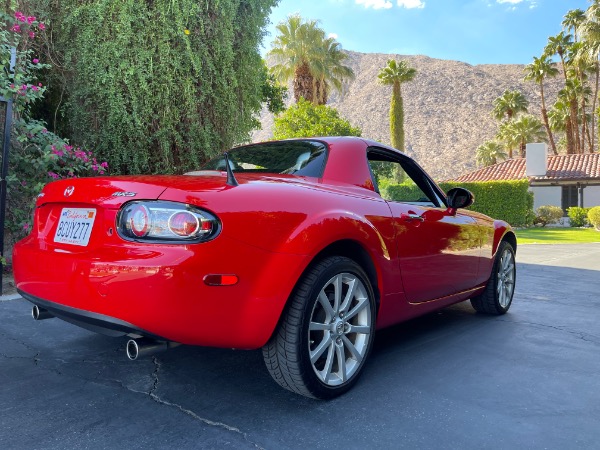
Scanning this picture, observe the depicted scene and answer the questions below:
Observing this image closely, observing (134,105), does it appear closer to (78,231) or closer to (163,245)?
(78,231)

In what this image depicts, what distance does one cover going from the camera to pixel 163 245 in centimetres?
228

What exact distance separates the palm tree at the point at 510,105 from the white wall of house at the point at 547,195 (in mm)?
23071

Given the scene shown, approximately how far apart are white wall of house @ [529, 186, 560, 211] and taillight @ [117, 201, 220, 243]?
122 feet

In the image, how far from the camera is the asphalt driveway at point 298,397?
234cm

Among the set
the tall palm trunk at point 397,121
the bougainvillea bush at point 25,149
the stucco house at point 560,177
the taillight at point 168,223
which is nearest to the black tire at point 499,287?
the taillight at point 168,223

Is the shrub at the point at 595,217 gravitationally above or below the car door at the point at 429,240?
below

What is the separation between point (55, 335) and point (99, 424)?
5.72 feet

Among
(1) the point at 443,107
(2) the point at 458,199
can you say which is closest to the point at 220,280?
(2) the point at 458,199

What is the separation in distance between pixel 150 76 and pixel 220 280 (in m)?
5.36

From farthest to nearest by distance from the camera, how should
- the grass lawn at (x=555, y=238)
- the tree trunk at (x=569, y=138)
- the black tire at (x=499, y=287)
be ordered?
the tree trunk at (x=569, y=138), the grass lawn at (x=555, y=238), the black tire at (x=499, y=287)

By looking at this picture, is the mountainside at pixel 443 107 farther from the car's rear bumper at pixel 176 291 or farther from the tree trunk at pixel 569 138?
the car's rear bumper at pixel 176 291

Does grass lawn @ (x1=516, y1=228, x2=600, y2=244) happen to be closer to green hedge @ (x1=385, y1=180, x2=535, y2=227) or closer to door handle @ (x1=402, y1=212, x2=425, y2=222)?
green hedge @ (x1=385, y1=180, x2=535, y2=227)

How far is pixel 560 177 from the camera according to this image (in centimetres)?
3519

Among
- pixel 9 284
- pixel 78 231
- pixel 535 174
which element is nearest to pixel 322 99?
pixel 535 174
